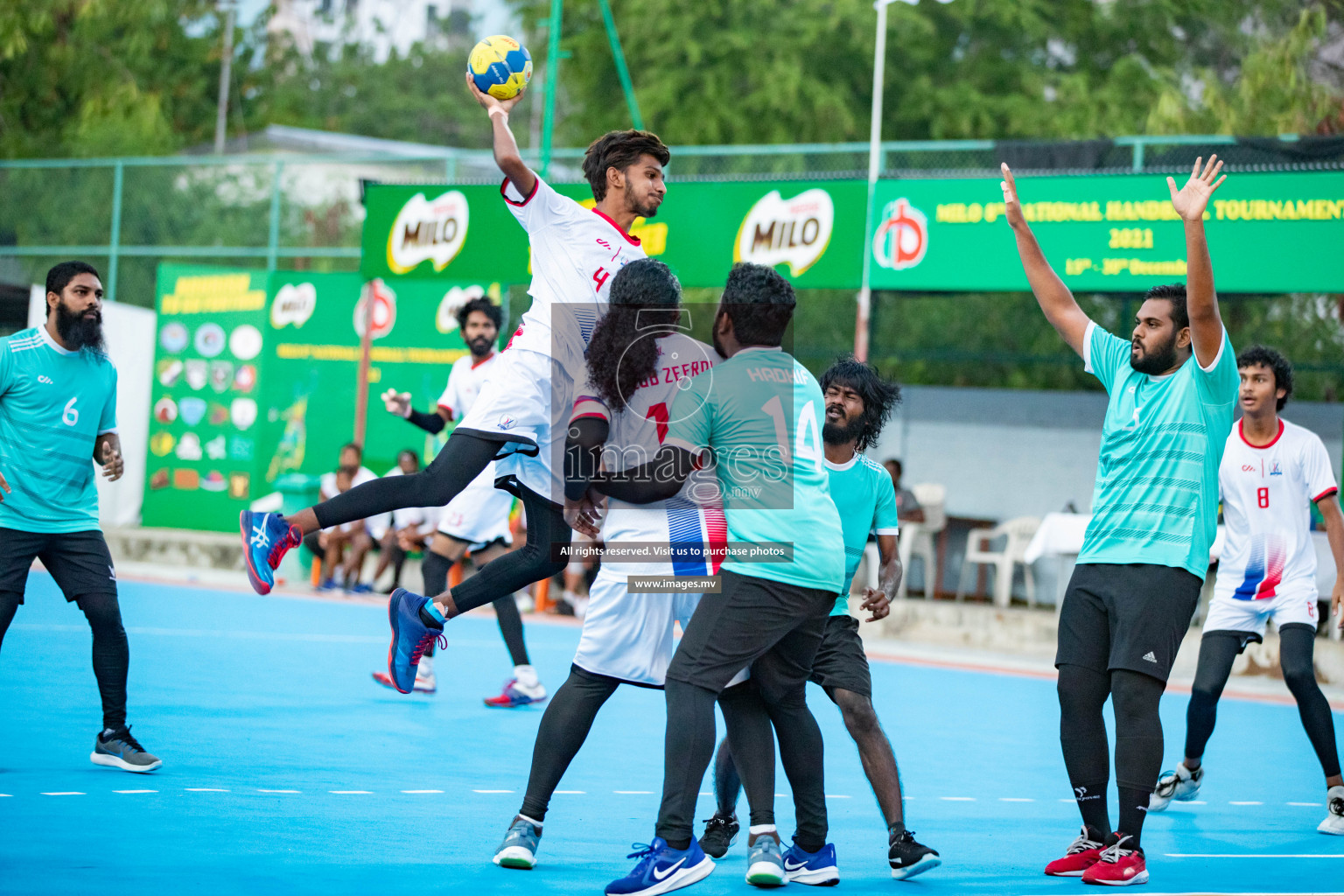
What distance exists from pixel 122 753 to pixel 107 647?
1.56ft

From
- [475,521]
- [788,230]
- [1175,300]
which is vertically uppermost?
[788,230]

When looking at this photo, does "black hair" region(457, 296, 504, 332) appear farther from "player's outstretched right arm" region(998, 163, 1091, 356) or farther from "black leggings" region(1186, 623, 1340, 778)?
"black leggings" region(1186, 623, 1340, 778)

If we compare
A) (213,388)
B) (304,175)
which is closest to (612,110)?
(304,175)

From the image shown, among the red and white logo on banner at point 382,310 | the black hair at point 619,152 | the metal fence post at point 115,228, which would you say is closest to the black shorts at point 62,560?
the black hair at point 619,152

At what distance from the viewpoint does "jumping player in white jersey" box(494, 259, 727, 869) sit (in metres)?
4.98

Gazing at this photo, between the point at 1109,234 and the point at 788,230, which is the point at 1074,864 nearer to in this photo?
the point at 1109,234

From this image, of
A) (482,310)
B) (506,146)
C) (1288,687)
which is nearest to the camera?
(506,146)

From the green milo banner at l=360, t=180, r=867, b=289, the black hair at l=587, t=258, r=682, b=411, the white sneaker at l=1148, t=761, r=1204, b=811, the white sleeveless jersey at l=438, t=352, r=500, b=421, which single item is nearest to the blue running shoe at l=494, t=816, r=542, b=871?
the black hair at l=587, t=258, r=682, b=411

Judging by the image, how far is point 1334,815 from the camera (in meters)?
6.64

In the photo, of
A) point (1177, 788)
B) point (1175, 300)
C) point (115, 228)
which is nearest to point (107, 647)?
point (1175, 300)

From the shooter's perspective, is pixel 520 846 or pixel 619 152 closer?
pixel 520 846

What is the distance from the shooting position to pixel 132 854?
4.66 metres

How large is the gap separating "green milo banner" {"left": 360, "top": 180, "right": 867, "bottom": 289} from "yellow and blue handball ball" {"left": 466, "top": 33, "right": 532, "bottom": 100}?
28.4 ft

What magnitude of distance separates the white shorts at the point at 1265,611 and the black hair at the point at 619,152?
3737 millimetres
